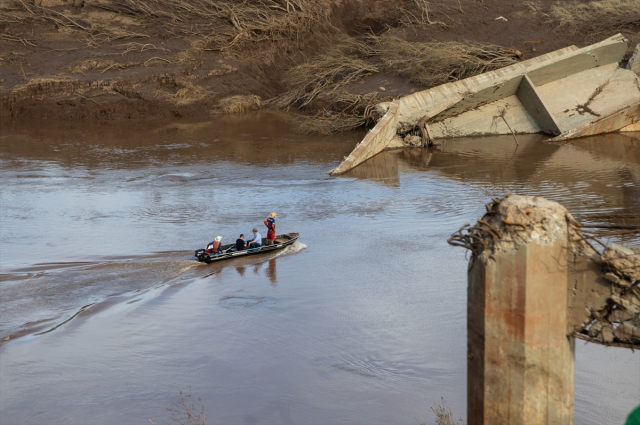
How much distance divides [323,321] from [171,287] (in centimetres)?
243

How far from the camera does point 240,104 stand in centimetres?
2300

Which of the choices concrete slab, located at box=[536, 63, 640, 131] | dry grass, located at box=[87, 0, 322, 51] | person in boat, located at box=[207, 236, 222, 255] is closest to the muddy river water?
person in boat, located at box=[207, 236, 222, 255]

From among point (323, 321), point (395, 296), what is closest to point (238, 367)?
point (323, 321)

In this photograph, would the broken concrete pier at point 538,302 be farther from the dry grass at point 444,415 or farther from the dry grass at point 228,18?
the dry grass at point 228,18

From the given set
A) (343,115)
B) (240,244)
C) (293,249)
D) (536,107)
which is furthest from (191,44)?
(240,244)

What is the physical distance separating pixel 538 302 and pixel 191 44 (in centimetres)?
2231

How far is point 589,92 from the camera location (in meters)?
19.7

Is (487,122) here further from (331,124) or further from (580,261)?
(580,261)

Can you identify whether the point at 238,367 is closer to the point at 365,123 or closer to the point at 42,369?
the point at 42,369

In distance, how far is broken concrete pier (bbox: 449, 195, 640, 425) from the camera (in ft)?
12.4

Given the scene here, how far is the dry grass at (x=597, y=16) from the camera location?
895 inches

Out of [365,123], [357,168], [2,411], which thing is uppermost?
[365,123]

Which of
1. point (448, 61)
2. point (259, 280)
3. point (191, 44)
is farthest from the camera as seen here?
point (191, 44)

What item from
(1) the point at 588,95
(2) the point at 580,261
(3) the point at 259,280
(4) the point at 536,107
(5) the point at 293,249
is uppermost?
(1) the point at 588,95
